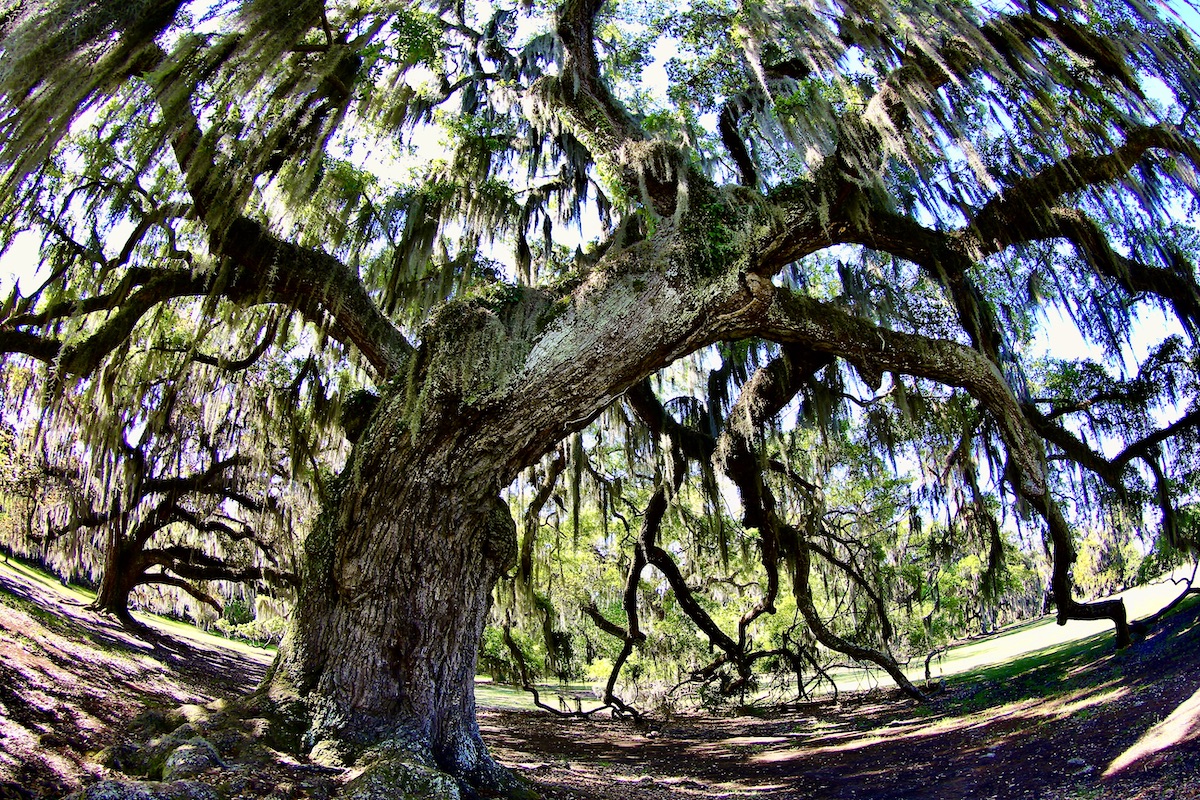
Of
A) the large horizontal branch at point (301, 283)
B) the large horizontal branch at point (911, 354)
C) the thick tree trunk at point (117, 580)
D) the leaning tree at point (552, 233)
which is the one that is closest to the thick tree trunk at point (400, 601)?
the leaning tree at point (552, 233)

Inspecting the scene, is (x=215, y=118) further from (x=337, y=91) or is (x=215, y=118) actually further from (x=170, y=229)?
(x=170, y=229)

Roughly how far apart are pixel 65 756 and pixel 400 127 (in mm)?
5613

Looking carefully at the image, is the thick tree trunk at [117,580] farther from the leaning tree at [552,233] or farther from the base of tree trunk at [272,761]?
the base of tree trunk at [272,761]

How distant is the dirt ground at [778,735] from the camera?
3480mm

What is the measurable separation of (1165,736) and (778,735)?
564 centimetres

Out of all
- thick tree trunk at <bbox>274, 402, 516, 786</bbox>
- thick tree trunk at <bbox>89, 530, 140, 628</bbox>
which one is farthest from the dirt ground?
thick tree trunk at <bbox>274, 402, 516, 786</bbox>

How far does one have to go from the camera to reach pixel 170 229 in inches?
214

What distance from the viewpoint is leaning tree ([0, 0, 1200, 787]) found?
3852mm

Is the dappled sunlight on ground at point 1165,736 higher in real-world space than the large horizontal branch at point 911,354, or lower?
lower

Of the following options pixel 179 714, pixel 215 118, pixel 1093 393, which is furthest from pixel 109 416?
pixel 1093 393

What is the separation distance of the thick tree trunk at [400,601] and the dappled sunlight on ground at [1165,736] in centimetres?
366

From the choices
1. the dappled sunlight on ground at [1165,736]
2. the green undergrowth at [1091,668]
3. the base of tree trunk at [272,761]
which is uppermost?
the base of tree trunk at [272,761]

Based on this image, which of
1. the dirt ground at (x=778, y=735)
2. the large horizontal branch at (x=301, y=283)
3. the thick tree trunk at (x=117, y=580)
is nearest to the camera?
the dirt ground at (x=778, y=735)

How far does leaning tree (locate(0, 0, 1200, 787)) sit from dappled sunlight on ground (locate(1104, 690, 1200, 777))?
1.50m
